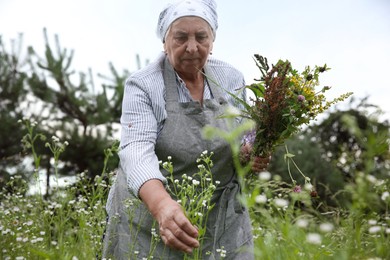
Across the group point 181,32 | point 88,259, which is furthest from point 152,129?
point 88,259

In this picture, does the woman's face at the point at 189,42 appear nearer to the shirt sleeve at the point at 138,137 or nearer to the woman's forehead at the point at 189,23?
the woman's forehead at the point at 189,23

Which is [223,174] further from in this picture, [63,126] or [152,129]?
[63,126]

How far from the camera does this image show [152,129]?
221 centimetres

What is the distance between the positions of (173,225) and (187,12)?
3.24ft

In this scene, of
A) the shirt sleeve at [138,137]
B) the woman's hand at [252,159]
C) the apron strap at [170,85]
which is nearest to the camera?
the shirt sleeve at [138,137]

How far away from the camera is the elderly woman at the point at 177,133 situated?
2248 mm

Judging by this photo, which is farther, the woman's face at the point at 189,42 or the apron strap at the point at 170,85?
the apron strap at the point at 170,85

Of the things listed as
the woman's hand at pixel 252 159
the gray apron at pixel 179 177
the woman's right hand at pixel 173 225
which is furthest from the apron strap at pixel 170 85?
the woman's right hand at pixel 173 225

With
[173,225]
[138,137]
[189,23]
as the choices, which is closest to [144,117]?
[138,137]

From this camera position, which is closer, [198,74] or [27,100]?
[198,74]

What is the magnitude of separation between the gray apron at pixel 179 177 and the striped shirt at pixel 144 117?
0.05m

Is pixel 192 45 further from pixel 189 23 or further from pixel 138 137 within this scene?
pixel 138 137

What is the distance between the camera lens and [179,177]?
2355mm

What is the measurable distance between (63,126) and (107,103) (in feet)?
2.80
